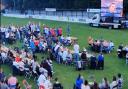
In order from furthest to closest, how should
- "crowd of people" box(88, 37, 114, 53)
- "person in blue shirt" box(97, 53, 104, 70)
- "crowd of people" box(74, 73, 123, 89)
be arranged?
1. "crowd of people" box(88, 37, 114, 53)
2. "person in blue shirt" box(97, 53, 104, 70)
3. "crowd of people" box(74, 73, 123, 89)

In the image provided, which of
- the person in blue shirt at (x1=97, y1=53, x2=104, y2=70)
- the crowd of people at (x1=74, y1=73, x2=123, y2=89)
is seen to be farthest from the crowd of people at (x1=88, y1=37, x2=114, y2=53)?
the crowd of people at (x1=74, y1=73, x2=123, y2=89)

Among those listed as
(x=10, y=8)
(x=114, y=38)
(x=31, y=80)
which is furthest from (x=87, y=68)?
(x=10, y=8)

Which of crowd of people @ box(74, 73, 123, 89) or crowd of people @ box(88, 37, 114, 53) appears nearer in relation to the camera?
crowd of people @ box(74, 73, 123, 89)

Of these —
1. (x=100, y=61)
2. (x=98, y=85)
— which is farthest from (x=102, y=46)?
(x=98, y=85)

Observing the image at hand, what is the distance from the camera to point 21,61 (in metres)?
24.4

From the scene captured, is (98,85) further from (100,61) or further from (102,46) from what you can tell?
(102,46)

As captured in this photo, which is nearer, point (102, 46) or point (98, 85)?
point (98, 85)

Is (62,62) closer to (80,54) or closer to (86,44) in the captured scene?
(80,54)

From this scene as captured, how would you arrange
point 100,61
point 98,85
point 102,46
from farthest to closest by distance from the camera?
point 102,46 → point 100,61 → point 98,85

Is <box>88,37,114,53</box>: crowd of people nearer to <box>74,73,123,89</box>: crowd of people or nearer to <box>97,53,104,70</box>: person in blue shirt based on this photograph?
<box>97,53,104,70</box>: person in blue shirt

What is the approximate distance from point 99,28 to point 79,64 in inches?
977

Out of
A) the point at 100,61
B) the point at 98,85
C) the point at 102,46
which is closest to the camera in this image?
the point at 98,85

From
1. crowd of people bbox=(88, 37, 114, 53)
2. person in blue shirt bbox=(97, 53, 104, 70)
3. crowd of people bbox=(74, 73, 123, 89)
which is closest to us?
crowd of people bbox=(74, 73, 123, 89)

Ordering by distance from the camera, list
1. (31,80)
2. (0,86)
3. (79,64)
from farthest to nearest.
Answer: (79,64)
(31,80)
(0,86)
